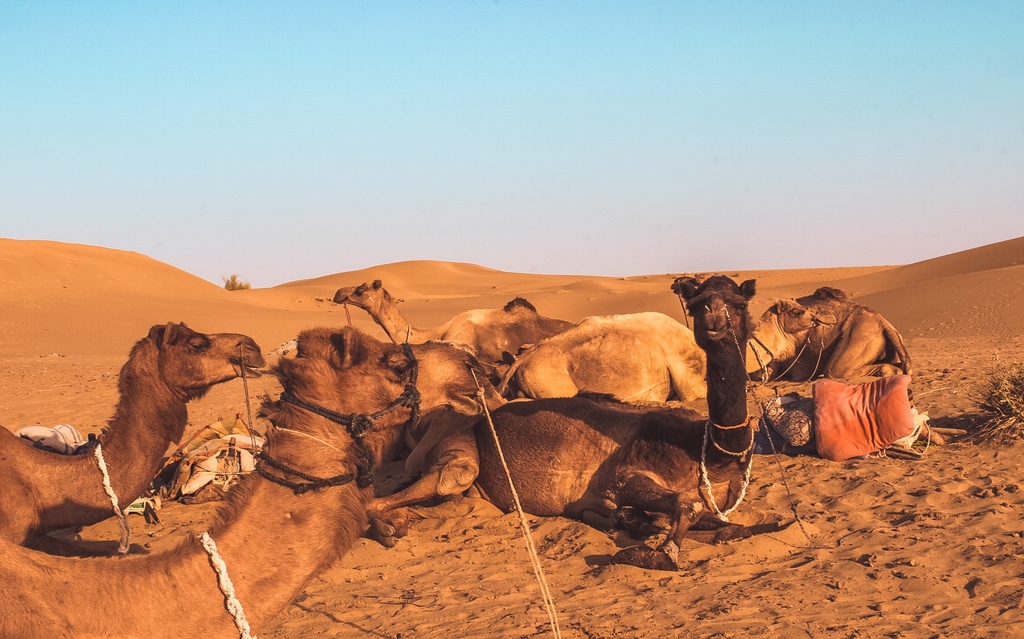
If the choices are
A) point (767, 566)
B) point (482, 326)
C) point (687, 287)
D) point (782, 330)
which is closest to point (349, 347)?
point (687, 287)

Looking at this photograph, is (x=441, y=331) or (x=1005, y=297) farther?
(x=1005, y=297)

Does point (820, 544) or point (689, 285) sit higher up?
point (689, 285)

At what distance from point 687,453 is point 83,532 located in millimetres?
5149

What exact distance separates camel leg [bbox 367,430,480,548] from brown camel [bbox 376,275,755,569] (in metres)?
0.11

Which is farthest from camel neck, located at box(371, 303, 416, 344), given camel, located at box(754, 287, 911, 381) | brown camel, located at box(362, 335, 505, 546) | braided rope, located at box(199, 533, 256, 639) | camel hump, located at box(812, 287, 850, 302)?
braided rope, located at box(199, 533, 256, 639)

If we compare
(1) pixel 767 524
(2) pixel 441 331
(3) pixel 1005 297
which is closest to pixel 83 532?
(1) pixel 767 524

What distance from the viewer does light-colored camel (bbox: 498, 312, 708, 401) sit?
1033 cm

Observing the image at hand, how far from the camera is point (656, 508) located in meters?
6.30

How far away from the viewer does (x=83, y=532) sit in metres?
7.97

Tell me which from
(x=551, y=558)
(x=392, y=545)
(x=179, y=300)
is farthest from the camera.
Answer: (x=179, y=300)

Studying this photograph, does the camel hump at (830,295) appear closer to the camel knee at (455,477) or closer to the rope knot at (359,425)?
the camel knee at (455,477)

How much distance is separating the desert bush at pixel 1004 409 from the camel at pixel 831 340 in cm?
240

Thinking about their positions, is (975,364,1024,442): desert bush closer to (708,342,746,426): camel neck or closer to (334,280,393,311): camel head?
(708,342,746,426): camel neck

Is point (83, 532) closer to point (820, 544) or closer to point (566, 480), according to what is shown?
point (566, 480)
